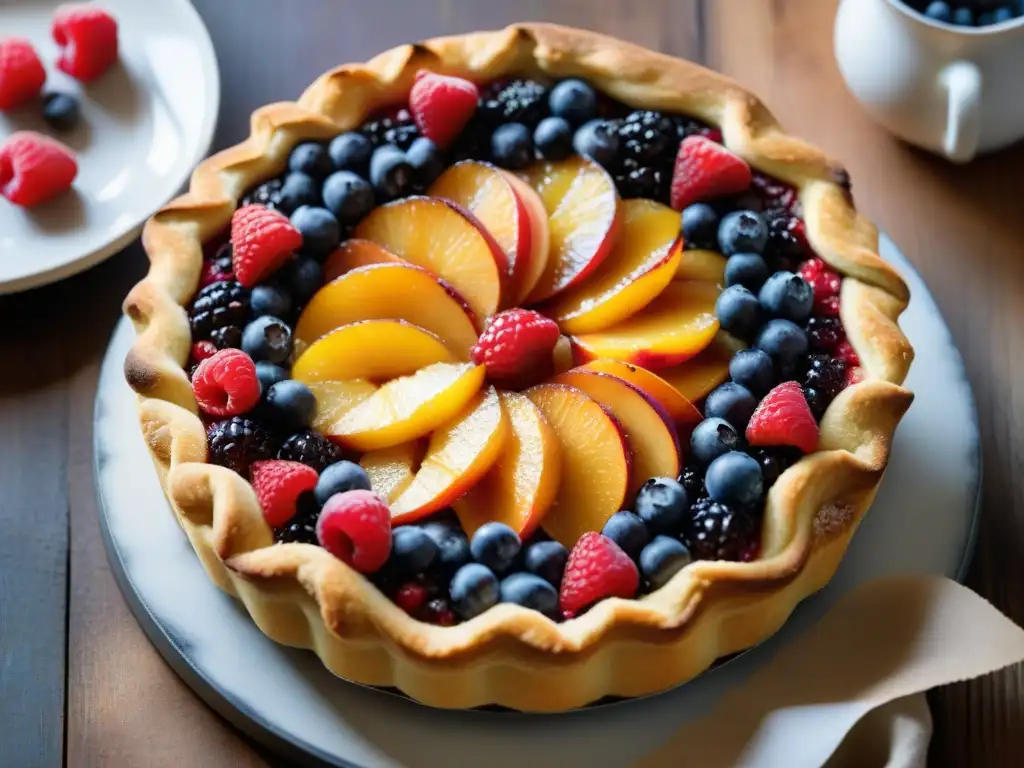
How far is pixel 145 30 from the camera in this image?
3387 millimetres

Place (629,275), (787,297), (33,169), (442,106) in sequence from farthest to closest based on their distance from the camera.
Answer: (33,169), (442,106), (629,275), (787,297)

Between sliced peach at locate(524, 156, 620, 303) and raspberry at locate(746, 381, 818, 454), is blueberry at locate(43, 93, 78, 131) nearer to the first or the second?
sliced peach at locate(524, 156, 620, 303)

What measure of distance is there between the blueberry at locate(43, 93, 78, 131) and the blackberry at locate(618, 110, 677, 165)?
139cm

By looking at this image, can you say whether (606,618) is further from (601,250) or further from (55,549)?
(55,549)

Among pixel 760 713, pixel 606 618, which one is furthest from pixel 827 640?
pixel 606 618

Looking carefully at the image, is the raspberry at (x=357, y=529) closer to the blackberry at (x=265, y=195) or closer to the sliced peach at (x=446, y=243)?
the sliced peach at (x=446, y=243)

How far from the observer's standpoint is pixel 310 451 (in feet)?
7.64

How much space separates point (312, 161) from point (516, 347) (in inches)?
25.1

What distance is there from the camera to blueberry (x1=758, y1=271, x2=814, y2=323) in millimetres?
2473

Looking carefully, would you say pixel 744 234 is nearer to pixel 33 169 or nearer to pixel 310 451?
pixel 310 451

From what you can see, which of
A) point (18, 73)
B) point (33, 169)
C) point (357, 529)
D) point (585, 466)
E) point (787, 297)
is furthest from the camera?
point (18, 73)

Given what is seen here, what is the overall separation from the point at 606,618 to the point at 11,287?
1557mm

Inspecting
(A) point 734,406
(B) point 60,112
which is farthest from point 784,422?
(B) point 60,112

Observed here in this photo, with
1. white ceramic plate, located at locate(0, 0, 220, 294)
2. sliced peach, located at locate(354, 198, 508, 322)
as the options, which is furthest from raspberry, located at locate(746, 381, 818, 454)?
white ceramic plate, located at locate(0, 0, 220, 294)
